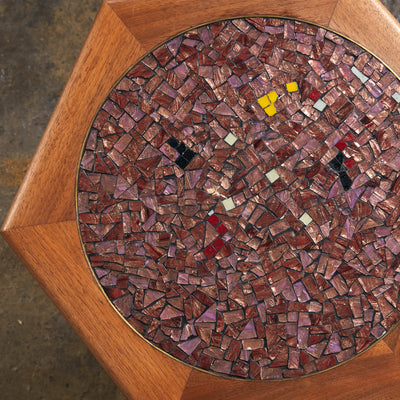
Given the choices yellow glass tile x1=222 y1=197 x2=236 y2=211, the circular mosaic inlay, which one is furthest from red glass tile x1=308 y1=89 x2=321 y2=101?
yellow glass tile x1=222 y1=197 x2=236 y2=211

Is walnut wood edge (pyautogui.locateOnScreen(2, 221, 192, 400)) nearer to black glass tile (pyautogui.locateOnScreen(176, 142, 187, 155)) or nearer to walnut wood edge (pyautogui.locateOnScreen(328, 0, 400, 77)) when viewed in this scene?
black glass tile (pyautogui.locateOnScreen(176, 142, 187, 155))

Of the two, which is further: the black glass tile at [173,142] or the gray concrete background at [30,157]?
the gray concrete background at [30,157]

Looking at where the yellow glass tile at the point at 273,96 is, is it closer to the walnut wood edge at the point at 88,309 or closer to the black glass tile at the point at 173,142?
the black glass tile at the point at 173,142

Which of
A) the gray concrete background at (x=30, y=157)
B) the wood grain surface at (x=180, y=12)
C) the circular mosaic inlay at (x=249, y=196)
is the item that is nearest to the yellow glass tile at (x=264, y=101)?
the circular mosaic inlay at (x=249, y=196)

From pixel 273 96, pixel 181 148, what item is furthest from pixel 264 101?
pixel 181 148

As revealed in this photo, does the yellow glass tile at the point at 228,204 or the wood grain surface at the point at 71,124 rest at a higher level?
the wood grain surface at the point at 71,124

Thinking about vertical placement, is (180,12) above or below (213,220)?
above

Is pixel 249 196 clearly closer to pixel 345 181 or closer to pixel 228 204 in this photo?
pixel 228 204

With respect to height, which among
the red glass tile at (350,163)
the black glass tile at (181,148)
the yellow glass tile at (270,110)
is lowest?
the red glass tile at (350,163)
